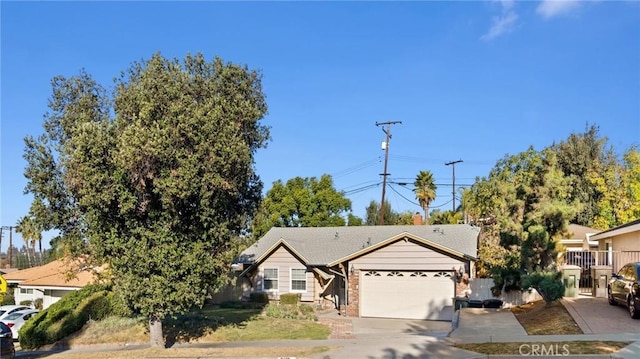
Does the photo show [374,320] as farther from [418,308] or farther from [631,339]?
[631,339]

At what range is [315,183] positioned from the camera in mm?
52531

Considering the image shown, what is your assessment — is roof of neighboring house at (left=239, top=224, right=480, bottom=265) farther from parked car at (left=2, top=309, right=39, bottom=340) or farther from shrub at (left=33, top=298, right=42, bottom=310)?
shrub at (left=33, top=298, right=42, bottom=310)

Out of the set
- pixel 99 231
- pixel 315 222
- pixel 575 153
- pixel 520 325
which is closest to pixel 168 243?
pixel 99 231

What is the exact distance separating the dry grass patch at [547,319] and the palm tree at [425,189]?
117 ft

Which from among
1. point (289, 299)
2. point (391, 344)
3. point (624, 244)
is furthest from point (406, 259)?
point (391, 344)

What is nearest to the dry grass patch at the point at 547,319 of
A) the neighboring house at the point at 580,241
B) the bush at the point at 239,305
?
the bush at the point at 239,305

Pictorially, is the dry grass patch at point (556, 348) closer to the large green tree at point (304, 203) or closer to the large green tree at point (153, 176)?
the large green tree at point (153, 176)

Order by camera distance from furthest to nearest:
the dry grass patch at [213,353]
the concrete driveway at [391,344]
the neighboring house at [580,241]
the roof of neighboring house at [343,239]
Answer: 1. the neighboring house at [580,241]
2. the roof of neighboring house at [343,239]
3. the dry grass patch at [213,353]
4. the concrete driveway at [391,344]

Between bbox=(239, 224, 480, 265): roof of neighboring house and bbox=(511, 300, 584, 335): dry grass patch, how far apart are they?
7285mm

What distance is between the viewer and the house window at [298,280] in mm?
29719

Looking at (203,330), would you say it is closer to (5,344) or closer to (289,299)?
(5,344)

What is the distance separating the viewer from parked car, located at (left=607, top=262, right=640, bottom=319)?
1534cm

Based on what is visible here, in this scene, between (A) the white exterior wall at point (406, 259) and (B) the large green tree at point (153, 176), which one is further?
(A) the white exterior wall at point (406, 259)

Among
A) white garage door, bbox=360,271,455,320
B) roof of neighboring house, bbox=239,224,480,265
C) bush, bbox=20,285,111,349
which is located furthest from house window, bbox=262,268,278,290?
bush, bbox=20,285,111,349
